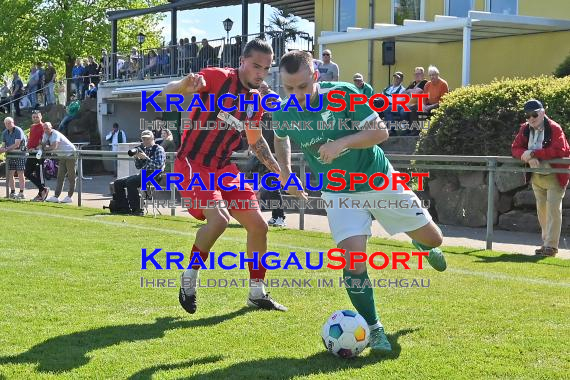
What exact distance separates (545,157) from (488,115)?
4019mm

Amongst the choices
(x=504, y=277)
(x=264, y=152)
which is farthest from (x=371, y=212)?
(x=504, y=277)

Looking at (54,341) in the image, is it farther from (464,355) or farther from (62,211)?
(62,211)

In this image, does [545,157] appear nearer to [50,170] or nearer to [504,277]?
[504,277]

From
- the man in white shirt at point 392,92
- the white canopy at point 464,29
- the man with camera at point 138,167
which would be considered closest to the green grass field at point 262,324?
the man with camera at point 138,167

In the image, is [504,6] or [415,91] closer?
[415,91]

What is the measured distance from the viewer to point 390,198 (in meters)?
6.08

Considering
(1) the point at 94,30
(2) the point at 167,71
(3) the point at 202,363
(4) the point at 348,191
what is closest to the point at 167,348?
(3) the point at 202,363

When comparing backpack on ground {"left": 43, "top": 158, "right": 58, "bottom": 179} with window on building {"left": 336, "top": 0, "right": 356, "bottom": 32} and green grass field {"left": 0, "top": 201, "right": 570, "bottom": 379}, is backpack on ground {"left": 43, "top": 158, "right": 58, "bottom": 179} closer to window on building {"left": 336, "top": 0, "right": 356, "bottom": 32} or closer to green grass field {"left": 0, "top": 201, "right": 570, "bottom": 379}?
window on building {"left": 336, "top": 0, "right": 356, "bottom": 32}

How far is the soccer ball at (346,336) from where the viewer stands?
213 inches

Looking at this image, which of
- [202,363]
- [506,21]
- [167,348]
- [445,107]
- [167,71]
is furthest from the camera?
[167,71]

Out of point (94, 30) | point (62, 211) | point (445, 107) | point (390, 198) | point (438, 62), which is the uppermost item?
point (94, 30)

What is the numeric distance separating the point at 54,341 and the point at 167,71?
78.0 feet

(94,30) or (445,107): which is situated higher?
(94,30)

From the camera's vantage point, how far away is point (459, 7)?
72.0 feet
